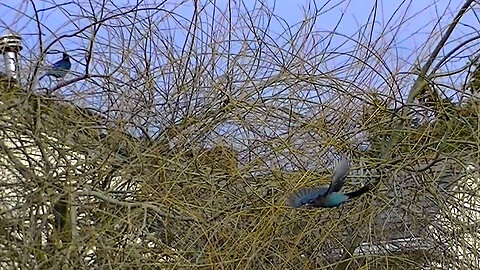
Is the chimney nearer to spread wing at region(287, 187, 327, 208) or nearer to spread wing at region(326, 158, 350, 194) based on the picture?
spread wing at region(287, 187, 327, 208)

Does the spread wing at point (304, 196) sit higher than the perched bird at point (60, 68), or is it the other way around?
the perched bird at point (60, 68)

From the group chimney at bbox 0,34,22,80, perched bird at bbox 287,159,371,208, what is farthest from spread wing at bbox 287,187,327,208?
chimney at bbox 0,34,22,80

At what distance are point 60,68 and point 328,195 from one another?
4.38ft

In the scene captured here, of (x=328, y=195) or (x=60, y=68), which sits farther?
(x=60, y=68)

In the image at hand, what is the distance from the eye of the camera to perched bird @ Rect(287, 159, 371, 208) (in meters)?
3.10

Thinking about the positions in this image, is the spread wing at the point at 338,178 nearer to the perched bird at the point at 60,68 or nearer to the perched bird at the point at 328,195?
the perched bird at the point at 328,195

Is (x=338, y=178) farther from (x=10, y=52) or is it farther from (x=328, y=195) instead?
(x=10, y=52)

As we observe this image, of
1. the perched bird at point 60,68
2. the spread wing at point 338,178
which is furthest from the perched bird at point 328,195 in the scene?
the perched bird at point 60,68

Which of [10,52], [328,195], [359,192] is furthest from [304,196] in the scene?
[10,52]

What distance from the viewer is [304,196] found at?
3.24 meters

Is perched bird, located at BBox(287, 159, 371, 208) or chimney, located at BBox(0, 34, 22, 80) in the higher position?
chimney, located at BBox(0, 34, 22, 80)

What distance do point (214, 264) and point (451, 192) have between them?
3.92 ft

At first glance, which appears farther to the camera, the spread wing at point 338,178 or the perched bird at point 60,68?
the perched bird at point 60,68

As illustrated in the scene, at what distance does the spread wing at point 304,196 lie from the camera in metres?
3.18
